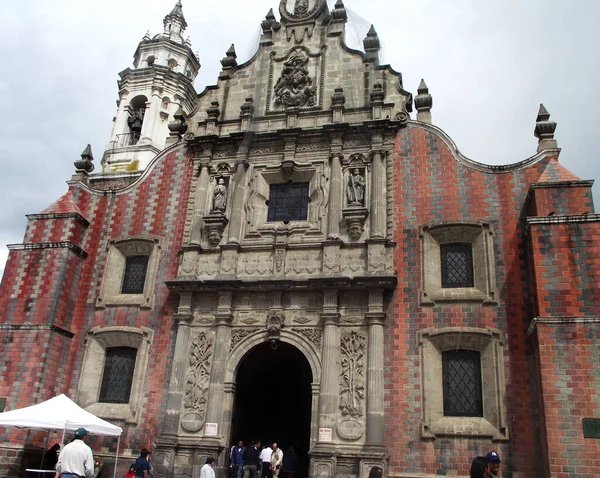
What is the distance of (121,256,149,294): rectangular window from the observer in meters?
17.6

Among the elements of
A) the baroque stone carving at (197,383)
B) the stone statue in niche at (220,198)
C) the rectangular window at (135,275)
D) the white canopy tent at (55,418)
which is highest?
the stone statue in niche at (220,198)

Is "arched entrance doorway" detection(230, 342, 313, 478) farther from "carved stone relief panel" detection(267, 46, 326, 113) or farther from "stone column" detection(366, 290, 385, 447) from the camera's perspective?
"carved stone relief panel" detection(267, 46, 326, 113)

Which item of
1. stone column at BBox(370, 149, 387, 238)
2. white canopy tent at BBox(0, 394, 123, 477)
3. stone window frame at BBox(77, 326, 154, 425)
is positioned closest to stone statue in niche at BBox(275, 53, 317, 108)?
stone column at BBox(370, 149, 387, 238)

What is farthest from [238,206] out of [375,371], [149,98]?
[149,98]

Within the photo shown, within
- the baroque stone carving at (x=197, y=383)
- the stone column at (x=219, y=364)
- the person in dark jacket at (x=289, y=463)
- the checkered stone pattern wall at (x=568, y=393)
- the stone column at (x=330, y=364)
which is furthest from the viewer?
the baroque stone carving at (x=197, y=383)

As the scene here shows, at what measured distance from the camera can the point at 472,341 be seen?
47.4ft

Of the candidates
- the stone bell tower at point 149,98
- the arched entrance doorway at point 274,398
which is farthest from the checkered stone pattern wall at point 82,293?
the stone bell tower at point 149,98

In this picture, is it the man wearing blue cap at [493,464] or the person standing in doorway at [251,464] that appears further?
the person standing in doorway at [251,464]

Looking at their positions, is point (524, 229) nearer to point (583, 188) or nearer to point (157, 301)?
point (583, 188)

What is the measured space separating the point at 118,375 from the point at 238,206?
583 centimetres

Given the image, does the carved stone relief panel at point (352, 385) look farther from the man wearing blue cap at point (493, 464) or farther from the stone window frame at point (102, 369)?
the man wearing blue cap at point (493, 464)

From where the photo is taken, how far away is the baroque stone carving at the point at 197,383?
1502 centimetres

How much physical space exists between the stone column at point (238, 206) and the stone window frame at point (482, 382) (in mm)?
5799

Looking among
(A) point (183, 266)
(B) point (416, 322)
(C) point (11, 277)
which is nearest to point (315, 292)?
(B) point (416, 322)
